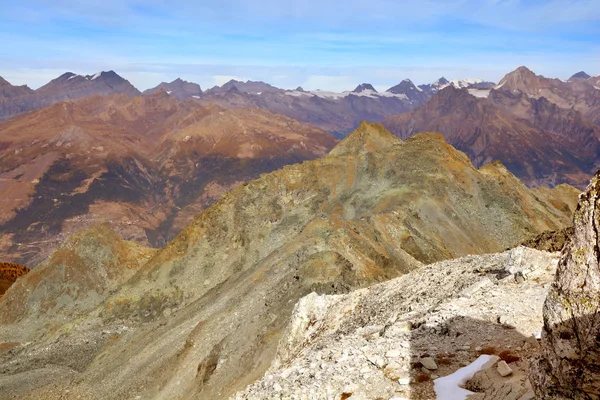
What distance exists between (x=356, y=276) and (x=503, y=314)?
1223 inches

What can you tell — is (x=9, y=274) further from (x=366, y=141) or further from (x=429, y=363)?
(x=429, y=363)

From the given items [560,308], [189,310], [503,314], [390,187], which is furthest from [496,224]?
[560,308]

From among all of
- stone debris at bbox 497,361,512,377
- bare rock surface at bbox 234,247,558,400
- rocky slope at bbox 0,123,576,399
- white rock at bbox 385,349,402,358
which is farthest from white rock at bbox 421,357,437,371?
rocky slope at bbox 0,123,576,399

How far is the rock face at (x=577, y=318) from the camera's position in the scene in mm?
10125

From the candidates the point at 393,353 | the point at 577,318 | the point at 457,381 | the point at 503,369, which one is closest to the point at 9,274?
the point at 393,353

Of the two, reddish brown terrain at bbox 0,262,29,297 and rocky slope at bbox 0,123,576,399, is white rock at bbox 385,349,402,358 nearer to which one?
rocky slope at bbox 0,123,576,399

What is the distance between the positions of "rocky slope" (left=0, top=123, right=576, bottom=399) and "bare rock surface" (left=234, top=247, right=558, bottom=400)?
270 cm

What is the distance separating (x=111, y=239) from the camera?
100562mm

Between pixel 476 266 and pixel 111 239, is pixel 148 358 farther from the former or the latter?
pixel 111 239

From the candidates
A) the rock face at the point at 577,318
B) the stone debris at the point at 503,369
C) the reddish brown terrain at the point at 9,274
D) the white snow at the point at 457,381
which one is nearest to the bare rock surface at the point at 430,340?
the stone debris at the point at 503,369

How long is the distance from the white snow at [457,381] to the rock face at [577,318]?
4350mm

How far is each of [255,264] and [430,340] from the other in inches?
1996

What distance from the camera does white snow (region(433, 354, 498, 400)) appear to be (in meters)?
15.2

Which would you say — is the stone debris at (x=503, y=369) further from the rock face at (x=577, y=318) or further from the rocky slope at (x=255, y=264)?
the rocky slope at (x=255, y=264)
